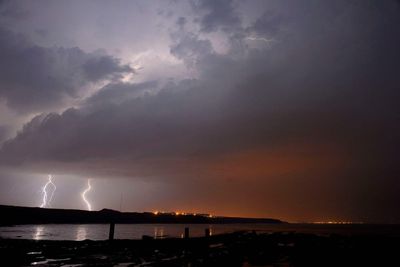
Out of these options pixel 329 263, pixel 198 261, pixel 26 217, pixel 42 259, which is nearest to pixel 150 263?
pixel 198 261

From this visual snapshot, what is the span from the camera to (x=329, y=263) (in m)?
28.2

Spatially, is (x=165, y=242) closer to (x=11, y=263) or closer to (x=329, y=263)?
(x=11, y=263)

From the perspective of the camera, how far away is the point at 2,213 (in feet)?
529

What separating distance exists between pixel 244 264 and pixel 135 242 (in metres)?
24.2

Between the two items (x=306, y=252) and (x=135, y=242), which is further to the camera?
(x=135, y=242)

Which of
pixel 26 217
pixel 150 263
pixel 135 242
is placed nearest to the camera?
pixel 150 263

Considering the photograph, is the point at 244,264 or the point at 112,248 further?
the point at 112,248

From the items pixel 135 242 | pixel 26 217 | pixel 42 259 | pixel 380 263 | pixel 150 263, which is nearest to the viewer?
pixel 380 263

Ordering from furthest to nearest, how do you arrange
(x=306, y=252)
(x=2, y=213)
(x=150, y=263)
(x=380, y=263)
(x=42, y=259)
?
(x=2, y=213), (x=306, y=252), (x=42, y=259), (x=150, y=263), (x=380, y=263)

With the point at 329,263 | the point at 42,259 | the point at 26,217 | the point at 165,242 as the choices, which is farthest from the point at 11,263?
the point at 26,217

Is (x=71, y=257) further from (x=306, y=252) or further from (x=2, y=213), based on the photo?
(x=2, y=213)

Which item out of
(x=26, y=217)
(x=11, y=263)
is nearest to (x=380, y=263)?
(x=11, y=263)

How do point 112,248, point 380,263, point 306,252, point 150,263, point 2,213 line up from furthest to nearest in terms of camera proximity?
1. point 2,213
2. point 112,248
3. point 306,252
4. point 150,263
5. point 380,263

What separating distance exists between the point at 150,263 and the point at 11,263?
1215 cm
